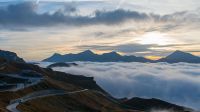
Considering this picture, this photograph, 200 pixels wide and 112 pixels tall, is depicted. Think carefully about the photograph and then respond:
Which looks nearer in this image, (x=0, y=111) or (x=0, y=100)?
(x=0, y=111)

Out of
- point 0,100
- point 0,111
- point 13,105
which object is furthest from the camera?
point 0,100

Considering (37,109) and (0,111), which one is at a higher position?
(0,111)

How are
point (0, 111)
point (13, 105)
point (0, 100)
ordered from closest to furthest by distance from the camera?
point (0, 111) → point (13, 105) → point (0, 100)

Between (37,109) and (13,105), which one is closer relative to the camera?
(13,105)

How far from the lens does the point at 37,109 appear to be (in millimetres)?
198125

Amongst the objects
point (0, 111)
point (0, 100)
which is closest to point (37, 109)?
point (0, 100)

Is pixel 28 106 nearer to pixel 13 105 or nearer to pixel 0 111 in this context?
pixel 13 105

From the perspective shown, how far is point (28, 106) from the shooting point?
195m

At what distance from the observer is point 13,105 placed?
7274 inches

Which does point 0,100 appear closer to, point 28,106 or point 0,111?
point 28,106

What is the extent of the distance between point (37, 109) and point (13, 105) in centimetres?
1615

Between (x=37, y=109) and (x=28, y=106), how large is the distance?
5317 millimetres

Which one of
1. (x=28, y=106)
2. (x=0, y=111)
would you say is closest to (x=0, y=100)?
(x=28, y=106)

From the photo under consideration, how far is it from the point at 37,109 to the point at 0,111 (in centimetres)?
6197
